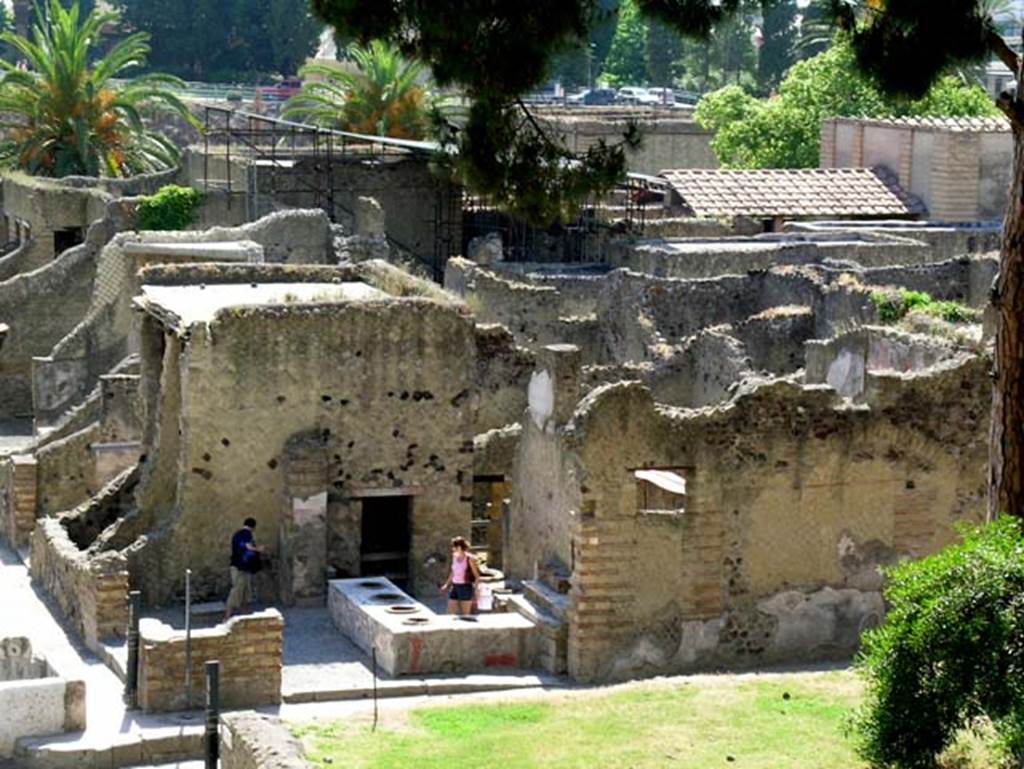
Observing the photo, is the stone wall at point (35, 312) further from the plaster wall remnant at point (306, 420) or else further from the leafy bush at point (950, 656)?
the leafy bush at point (950, 656)

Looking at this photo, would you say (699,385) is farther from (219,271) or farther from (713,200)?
(713,200)

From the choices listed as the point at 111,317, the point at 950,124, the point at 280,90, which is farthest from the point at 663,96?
the point at 111,317

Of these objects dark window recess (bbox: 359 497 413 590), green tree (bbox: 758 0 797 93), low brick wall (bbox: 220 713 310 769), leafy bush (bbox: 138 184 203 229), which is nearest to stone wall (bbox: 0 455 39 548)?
dark window recess (bbox: 359 497 413 590)

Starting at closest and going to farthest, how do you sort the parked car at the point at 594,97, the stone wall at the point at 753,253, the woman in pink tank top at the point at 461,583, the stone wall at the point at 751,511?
the stone wall at the point at 751,511 → the woman in pink tank top at the point at 461,583 → the stone wall at the point at 753,253 → the parked car at the point at 594,97

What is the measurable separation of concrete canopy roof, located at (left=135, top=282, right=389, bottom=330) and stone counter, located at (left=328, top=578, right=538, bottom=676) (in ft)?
12.0

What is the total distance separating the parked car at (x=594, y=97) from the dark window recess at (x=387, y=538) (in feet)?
176

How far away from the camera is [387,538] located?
25625 millimetres

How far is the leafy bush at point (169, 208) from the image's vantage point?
38.9 meters

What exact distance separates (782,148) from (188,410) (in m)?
36.8

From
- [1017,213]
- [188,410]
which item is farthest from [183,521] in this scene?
[1017,213]

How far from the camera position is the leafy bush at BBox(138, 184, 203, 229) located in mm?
38938

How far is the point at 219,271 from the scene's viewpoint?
92.3 feet

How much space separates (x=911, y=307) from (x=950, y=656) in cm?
1495

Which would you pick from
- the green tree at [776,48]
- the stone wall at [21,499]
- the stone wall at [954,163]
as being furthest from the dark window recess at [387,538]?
the green tree at [776,48]
